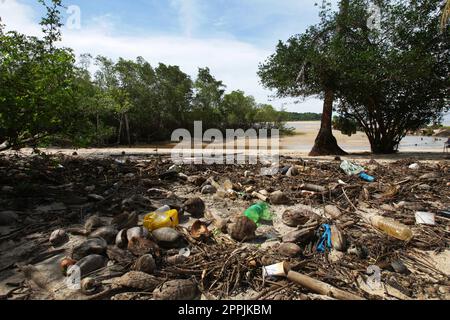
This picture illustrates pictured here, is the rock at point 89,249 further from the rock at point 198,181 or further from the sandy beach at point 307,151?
the sandy beach at point 307,151

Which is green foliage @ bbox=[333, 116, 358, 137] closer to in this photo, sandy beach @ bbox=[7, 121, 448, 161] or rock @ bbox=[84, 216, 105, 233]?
sandy beach @ bbox=[7, 121, 448, 161]

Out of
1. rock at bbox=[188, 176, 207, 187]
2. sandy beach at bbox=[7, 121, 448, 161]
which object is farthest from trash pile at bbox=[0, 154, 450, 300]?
sandy beach at bbox=[7, 121, 448, 161]

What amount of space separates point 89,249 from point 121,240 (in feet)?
0.95

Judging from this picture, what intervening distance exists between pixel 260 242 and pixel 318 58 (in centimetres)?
1014

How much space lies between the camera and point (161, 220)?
119 inches

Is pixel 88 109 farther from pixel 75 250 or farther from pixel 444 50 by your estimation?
pixel 444 50

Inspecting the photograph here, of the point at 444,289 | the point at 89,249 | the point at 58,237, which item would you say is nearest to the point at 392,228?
the point at 444,289

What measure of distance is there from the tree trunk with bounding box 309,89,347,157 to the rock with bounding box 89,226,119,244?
11.3 metres

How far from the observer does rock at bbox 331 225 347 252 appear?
8.88 ft

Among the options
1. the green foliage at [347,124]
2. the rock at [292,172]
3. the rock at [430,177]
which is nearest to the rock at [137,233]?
the rock at [292,172]

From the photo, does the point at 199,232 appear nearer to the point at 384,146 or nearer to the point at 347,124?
the point at 384,146

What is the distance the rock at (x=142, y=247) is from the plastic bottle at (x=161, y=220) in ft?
1.33

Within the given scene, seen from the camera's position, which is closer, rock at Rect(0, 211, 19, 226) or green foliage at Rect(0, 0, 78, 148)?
rock at Rect(0, 211, 19, 226)
